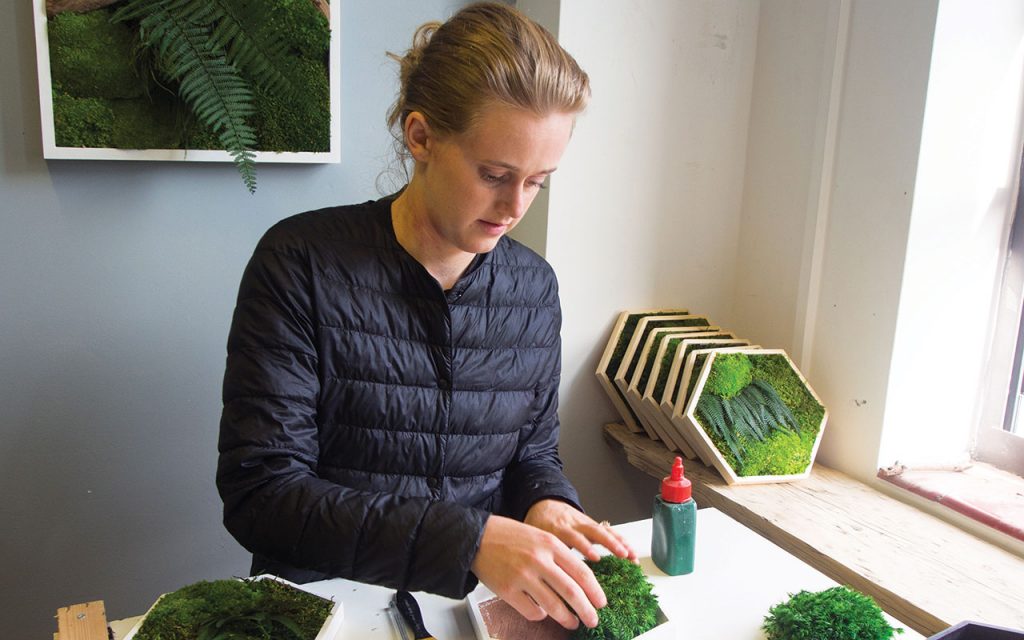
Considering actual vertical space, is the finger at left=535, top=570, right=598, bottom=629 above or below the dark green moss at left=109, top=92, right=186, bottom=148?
below

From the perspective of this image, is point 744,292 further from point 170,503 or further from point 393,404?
point 170,503

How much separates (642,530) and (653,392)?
0.61 metres

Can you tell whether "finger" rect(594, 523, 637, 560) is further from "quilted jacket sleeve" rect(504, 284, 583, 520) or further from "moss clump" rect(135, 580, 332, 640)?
"moss clump" rect(135, 580, 332, 640)

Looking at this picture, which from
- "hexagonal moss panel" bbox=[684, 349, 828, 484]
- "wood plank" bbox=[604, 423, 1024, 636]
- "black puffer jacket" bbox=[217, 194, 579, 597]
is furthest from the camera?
"hexagonal moss panel" bbox=[684, 349, 828, 484]

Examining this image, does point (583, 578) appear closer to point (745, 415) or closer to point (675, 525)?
point (675, 525)

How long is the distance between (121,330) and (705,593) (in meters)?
1.38

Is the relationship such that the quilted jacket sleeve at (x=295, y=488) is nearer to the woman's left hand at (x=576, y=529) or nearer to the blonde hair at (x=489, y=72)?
the woman's left hand at (x=576, y=529)

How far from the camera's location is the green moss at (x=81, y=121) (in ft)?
5.28

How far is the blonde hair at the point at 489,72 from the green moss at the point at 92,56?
0.74 m

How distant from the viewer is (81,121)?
5.33 ft

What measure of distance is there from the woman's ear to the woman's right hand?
62 centimetres

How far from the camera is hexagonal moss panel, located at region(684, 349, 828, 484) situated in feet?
5.95

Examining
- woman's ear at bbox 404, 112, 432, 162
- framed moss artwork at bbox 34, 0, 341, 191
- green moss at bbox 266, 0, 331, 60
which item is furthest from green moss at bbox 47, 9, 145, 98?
woman's ear at bbox 404, 112, 432, 162

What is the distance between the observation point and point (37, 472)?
175 cm
